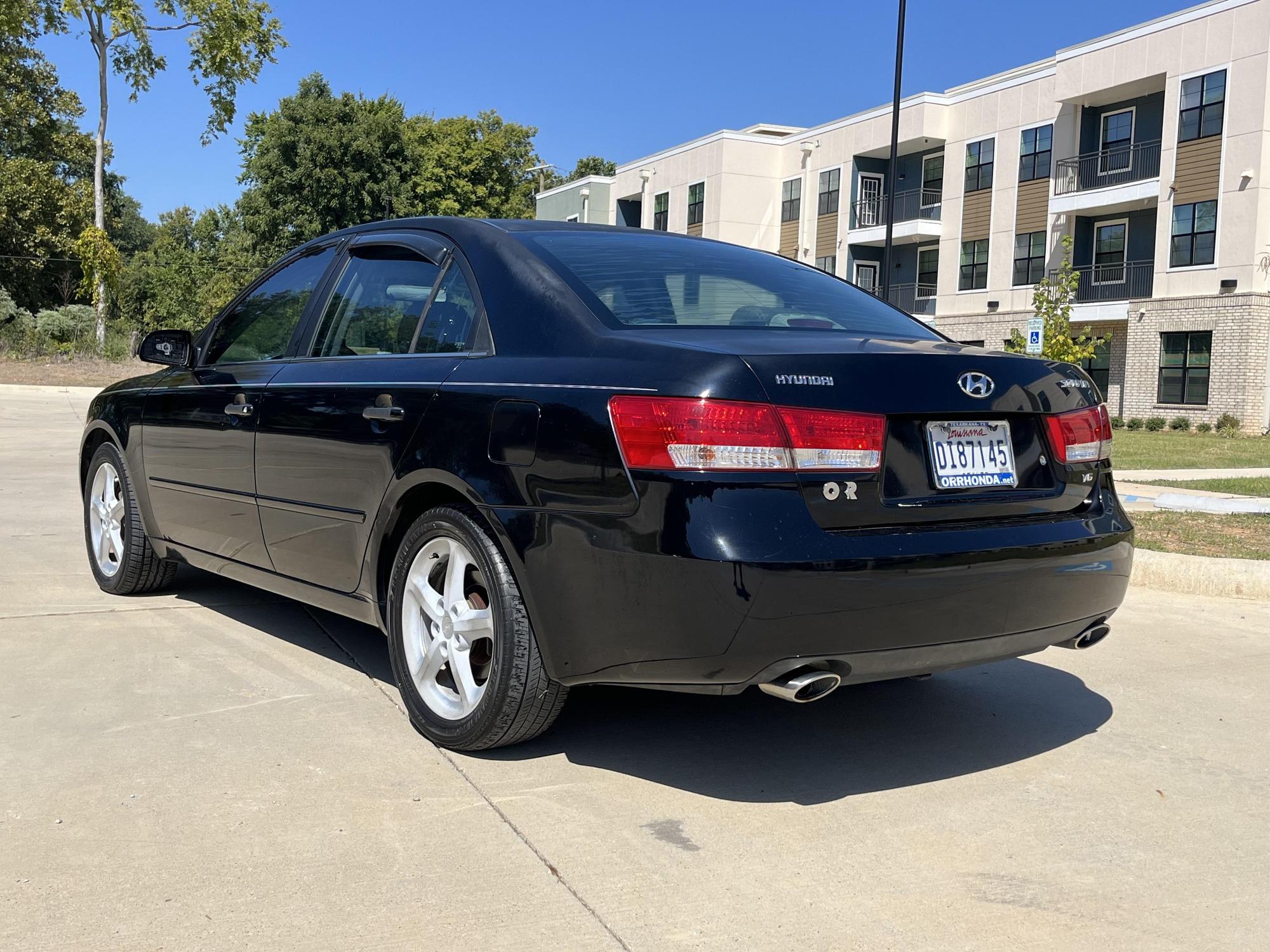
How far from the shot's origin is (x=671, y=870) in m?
2.90

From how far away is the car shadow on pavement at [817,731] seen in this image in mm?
3586

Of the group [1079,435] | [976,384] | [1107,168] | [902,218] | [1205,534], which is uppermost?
[1107,168]

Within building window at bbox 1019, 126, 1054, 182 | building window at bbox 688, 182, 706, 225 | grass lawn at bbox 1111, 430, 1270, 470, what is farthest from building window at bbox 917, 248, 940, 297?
grass lawn at bbox 1111, 430, 1270, 470

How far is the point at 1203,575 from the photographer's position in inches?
273

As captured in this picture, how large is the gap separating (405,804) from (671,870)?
2.59ft

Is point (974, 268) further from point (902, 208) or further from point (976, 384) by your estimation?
point (976, 384)

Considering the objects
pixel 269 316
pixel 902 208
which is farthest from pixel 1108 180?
pixel 269 316

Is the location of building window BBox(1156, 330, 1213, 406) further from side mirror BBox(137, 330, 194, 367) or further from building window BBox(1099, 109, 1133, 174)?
side mirror BBox(137, 330, 194, 367)

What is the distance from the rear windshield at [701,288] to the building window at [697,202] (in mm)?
A: 44936

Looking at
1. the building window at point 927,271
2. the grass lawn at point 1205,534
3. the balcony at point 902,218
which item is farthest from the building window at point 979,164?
the grass lawn at point 1205,534

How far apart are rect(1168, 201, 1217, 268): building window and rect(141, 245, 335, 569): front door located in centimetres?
3125

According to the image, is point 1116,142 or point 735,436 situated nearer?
point 735,436

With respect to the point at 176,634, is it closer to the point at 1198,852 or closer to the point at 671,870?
the point at 671,870

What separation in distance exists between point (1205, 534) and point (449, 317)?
20.4 ft
